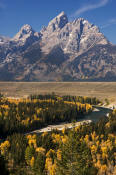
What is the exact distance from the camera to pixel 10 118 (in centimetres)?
17338

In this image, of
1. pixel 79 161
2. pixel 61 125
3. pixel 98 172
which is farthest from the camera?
pixel 61 125

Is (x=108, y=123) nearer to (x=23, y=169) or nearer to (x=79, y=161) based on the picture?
(x=23, y=169)

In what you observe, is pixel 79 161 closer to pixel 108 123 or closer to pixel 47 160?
pixel 47 160

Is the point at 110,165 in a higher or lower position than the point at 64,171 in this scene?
lower

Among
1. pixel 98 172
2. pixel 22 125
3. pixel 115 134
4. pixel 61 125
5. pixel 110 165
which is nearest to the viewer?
pixel 98 172

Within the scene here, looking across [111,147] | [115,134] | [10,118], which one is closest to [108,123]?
[115,134]

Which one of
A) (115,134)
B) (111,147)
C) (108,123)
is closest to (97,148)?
(111,147)

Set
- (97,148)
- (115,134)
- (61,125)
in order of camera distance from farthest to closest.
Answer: (61,125), (115,134), (97,148)

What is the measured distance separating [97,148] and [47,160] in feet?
122

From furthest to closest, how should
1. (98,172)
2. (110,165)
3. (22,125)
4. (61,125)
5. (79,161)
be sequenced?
(61,125) → (22,125) → (110,165) → (98,172) → (79,161)

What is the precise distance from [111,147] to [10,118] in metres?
94.4

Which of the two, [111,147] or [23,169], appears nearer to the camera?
[23,169]

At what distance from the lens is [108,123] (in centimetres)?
17088

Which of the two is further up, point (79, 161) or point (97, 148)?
point (79, 161)
